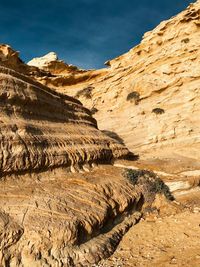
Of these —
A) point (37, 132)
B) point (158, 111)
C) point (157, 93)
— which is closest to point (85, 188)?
point (37, 132)

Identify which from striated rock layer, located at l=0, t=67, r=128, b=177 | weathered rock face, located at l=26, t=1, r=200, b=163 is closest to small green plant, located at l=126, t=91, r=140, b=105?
weathered rock face, located at l=26, t=1, r=200, b=163

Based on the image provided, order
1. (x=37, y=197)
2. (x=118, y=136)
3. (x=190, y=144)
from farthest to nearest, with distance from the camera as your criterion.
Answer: (x=118, y=136) < (x=190, y=144) < (x=37, y=197)

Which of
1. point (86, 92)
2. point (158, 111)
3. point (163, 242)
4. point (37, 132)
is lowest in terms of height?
point (163, 242)

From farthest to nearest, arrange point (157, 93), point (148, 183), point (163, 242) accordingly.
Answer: point (157, 93) < point (148, 183) < point (163, 242)

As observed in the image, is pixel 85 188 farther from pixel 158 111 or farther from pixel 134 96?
pixel 134 96

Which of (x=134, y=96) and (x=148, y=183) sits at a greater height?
(x=134, y=96)

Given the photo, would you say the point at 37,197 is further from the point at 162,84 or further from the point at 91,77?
the point at 91,77

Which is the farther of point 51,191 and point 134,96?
point 134,96

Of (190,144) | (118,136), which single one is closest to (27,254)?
(190,144)

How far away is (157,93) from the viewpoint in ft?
95.8

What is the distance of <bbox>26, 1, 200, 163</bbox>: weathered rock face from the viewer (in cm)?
2245

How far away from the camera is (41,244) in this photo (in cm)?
680

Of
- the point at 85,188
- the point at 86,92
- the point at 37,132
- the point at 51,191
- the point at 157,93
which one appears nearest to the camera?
the point at 51,191

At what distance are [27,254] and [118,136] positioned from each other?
64.4 ft
